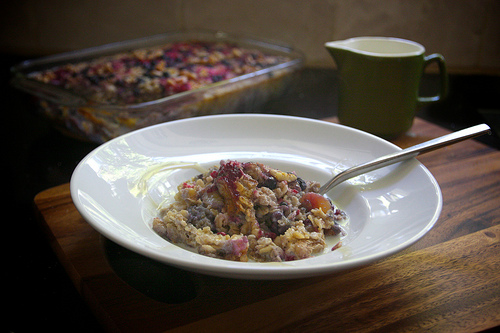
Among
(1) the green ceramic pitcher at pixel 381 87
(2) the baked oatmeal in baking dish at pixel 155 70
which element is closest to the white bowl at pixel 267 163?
(1) the green ceramic pitcher at pixel 381 87

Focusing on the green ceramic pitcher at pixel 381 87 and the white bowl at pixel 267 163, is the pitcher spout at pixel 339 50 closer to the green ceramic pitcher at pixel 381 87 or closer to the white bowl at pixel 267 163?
the green ceramic pitcher at pixel 381 87

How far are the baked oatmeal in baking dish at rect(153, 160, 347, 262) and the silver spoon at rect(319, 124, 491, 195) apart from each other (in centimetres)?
6

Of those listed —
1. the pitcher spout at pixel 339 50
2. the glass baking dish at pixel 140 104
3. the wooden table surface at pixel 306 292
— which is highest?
the pitcher spout at pixel 339 50

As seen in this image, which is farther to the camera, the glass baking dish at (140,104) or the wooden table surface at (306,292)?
the glass baking dish at (140,104)

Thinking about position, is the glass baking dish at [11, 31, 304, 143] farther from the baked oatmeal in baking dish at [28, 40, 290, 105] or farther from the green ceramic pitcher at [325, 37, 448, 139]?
the green ceramic pitcher at [325, 37, 448, 139]

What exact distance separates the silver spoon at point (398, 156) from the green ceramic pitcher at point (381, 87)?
0.33 m

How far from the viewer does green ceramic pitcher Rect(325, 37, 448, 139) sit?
1129 millimetres

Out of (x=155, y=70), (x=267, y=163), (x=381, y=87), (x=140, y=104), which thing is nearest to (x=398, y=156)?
(x=267, y=163)

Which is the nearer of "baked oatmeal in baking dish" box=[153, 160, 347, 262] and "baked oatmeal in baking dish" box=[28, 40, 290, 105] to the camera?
"baked oatmeal in baking dish" box=[153, 160, 347, 262]

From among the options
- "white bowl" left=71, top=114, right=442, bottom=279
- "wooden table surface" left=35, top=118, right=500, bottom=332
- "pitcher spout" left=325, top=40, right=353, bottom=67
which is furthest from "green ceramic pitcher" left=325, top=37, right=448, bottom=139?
"wooden table surface" left=35, top=118, right=500, bottom=332

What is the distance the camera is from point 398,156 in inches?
31.6

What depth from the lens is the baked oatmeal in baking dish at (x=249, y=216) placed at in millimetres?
655

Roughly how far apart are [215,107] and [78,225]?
2.01 feet

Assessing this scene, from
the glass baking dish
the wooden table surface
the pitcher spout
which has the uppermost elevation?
the pitcher spout
